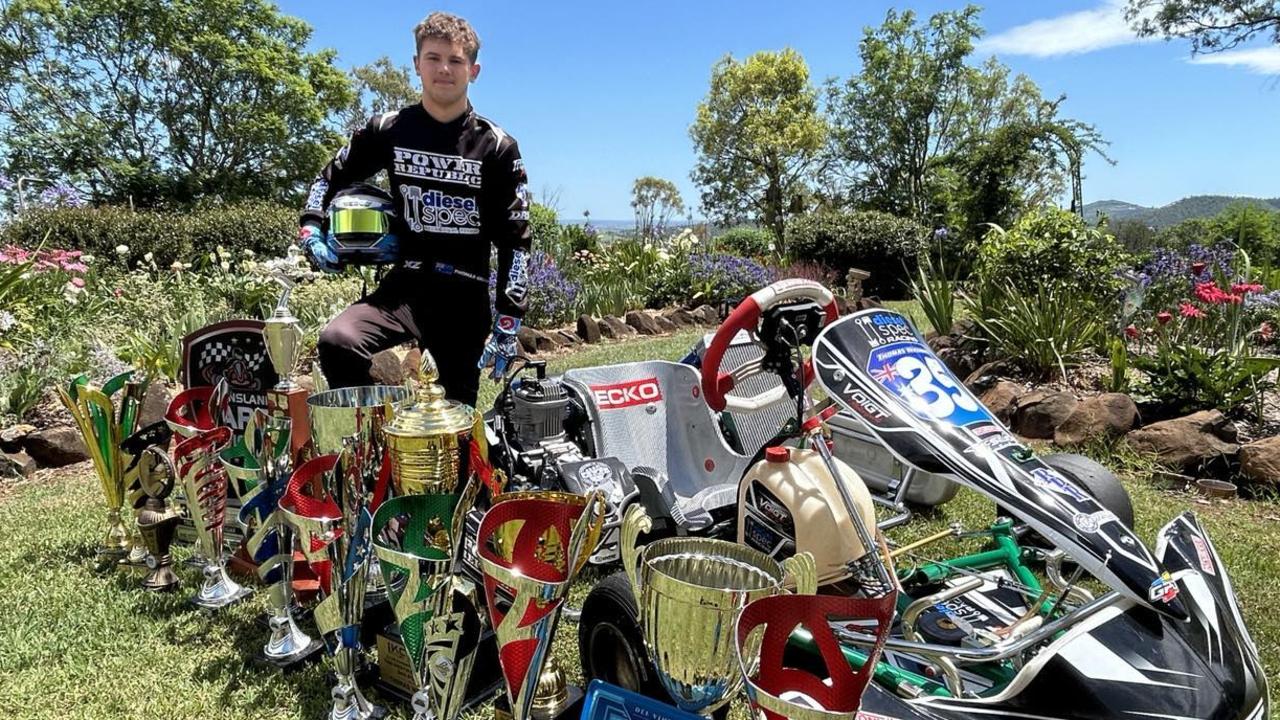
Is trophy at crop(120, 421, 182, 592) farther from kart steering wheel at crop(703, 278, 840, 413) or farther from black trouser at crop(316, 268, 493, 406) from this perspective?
kart steering wheel at crop(703, 278, 840, 413)

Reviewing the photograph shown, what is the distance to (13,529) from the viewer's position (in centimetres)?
350

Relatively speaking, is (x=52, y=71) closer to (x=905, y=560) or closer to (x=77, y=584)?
(x=77, y=584)

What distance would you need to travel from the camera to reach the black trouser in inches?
101

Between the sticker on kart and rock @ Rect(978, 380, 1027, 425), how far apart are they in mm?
3338

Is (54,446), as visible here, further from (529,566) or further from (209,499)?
(529,566)

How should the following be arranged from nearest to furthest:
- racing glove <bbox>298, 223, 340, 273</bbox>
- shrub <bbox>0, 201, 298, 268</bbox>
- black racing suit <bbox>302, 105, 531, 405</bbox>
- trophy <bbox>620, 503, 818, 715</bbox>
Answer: trophy <bbox>620, 503, 818, 715</bbox>, racing glove <bbox>298, 223, 340, 273</bbox>, black racing suit <bbox>302, 105, 531, 405</bbox>, shrub <bbox>0, 201, 298, 268</bbox>

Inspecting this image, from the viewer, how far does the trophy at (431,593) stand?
1506 mm

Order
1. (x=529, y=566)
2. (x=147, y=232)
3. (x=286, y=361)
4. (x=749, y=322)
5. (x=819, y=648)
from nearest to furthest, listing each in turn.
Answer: (x=819, y=648) < (x=529, y=566) < (x=749, y=322) < (x=286, y=361) < (x=147, y=232)

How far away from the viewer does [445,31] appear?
2.62 m

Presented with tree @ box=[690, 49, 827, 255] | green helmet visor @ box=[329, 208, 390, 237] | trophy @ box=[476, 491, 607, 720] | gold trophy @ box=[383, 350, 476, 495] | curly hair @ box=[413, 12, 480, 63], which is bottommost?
trophy @ box=[476, 491, 607, 720]

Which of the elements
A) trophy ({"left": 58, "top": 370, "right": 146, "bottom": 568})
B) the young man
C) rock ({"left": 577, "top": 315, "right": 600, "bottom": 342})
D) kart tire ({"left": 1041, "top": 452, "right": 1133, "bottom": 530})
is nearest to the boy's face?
the young man

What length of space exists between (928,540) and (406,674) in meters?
1.60

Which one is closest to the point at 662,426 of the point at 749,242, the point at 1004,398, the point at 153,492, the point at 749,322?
the point at 749,322

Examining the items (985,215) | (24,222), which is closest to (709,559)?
(24,222)
